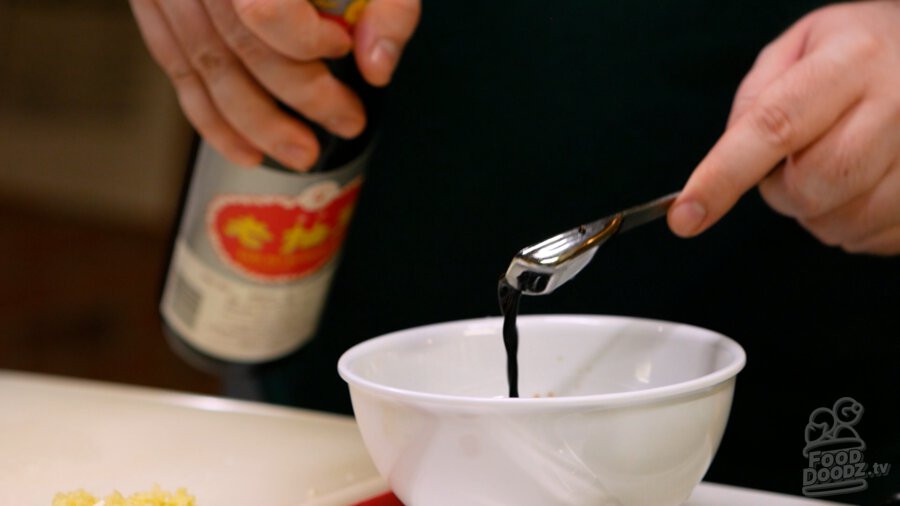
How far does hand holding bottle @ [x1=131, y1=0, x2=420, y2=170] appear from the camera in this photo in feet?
2.01

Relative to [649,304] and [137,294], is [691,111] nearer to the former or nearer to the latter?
[649,304]

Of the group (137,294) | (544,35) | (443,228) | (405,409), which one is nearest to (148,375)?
(137,294)

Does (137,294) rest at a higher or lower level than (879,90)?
lower

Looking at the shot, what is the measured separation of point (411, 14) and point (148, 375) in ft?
5.52

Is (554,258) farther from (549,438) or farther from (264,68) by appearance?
(264,68)

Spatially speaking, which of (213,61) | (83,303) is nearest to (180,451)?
(213,61)

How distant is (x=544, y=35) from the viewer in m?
0.72

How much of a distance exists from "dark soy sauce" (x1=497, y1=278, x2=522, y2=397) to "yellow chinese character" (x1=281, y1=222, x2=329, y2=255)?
0.22m

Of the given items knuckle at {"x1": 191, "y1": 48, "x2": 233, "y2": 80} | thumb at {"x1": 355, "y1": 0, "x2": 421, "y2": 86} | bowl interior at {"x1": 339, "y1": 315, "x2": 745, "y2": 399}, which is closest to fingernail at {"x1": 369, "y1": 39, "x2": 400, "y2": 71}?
thumb at {"x1": 355, "y1": 0, "x2": 421, "y2": 86}

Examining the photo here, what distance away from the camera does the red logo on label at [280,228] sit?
66 cm

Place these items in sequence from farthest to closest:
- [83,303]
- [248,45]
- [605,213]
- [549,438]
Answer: [83,303], [605,213], [248,45], [549,438]

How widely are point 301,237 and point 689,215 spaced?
0.92 feet

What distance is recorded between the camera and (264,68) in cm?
62

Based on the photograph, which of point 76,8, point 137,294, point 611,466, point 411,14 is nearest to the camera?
point 611,466
